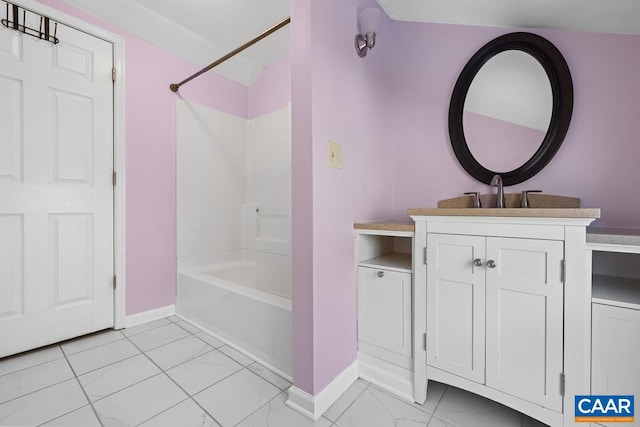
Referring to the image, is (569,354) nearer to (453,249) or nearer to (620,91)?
(453,249)

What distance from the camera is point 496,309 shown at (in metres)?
1.10

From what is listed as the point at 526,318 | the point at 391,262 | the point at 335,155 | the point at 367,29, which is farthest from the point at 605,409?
the point at 367,29

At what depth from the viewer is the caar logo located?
921 mm

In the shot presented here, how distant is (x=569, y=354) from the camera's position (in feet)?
3.19

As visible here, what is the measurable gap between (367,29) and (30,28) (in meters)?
2.02

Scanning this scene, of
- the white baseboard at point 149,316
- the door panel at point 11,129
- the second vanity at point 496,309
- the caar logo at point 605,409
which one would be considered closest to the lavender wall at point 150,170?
the white baseboard at point 149,316

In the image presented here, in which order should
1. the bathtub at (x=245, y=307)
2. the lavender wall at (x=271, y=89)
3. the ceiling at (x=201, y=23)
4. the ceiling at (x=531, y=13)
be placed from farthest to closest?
the lavender wall at (x=271, y=89), the ceiling at (x=201, y=23), the bathtub at (x=245, y=307), the ceiling at (x=531, y=13)

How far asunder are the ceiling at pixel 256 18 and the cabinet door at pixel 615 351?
1.30 meters

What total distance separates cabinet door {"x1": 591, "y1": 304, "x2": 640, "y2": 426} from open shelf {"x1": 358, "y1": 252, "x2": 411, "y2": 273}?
26.7 inches

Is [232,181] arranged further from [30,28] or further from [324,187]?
[324,187]

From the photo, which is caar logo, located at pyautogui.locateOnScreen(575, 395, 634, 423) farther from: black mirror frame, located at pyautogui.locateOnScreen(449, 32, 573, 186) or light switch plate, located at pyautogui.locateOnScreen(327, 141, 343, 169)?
light switch plate, located at pyautogui.locateOnScreen(327, 141, 343, 169)

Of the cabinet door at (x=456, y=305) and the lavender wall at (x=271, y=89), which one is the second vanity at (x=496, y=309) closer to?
the cabinet door at (x=456, y=305)

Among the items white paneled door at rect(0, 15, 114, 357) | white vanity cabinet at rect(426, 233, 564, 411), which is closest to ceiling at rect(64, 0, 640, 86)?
white paneled door at rect(0, 15, 114, 357)

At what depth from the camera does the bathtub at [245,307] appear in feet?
4.85
